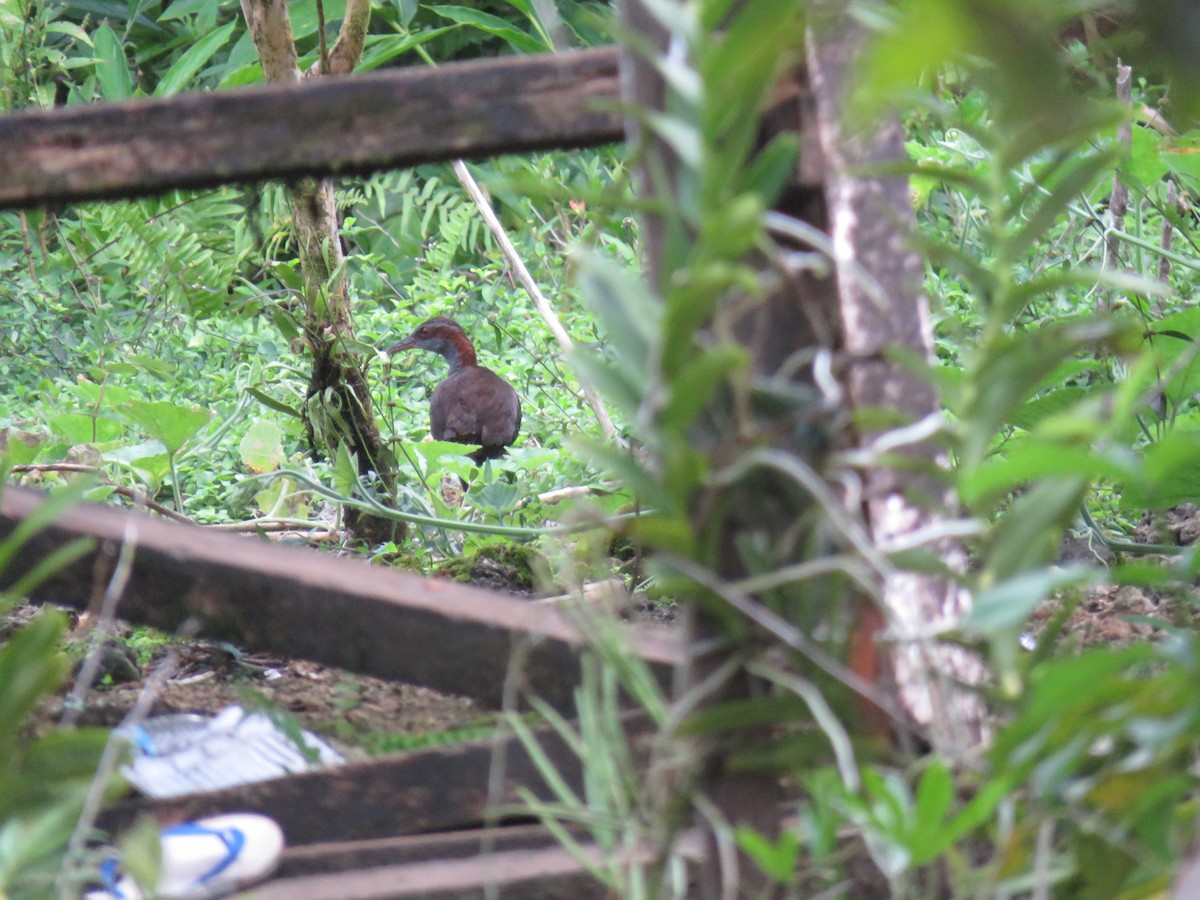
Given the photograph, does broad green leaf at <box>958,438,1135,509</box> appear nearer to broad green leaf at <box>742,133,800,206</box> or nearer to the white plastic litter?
broad green leaf at <box>742,133,800,206</box>

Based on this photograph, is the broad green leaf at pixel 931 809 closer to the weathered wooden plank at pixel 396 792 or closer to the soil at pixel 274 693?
the weathered wooden plank at pixel 396 792

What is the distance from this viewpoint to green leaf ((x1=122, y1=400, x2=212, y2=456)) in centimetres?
231

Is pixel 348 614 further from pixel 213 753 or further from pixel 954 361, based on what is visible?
pixel 954 361

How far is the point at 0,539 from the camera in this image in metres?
1.35

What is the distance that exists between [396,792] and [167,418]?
1.33 meters

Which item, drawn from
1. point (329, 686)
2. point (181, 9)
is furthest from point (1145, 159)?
point (181, 9)

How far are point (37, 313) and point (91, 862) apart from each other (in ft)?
17.1

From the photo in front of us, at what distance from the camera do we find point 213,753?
1.39 meters

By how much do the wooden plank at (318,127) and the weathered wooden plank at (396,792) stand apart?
0.56 m

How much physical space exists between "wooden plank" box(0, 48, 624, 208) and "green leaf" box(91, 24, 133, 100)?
5.67 metres

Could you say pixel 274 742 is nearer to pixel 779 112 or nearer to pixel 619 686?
pixel 619 686

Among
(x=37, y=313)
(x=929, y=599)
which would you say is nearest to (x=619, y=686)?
(x=929, y=599)

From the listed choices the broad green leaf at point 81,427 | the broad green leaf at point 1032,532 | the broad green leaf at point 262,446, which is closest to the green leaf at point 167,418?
the broad green leaf at point 81,427

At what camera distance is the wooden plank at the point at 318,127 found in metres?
1.04
